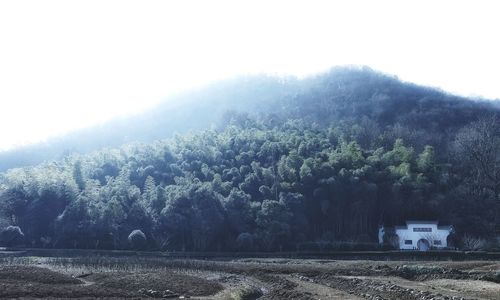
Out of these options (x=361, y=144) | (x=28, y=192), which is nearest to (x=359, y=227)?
(x=361, y=144)

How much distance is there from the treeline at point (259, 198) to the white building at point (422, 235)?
8.02 feet

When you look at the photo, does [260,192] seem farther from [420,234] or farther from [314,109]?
[314,109]

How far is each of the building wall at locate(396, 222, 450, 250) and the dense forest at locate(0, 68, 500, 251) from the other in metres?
1.98

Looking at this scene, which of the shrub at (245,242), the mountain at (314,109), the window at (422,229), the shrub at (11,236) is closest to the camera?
the shrub at (245,242)

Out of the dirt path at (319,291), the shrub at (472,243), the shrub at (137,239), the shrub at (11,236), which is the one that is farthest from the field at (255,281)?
the shrub at (472,243)

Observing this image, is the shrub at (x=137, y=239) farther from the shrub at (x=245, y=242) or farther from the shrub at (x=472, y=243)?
the shrub at (x=472, y=243)

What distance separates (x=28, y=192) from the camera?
2447 inches

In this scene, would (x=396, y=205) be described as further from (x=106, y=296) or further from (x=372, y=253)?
(x=106, y=296)

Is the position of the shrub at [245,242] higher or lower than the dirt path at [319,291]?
higher

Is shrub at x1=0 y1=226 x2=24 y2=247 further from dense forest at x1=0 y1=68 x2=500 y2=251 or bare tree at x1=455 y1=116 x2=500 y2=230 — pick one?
bare tree at x1=455 y1=116 x2=500 y2=230

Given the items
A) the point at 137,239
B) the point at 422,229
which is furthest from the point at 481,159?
the point at 137,239

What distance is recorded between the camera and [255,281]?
3341 centimetres

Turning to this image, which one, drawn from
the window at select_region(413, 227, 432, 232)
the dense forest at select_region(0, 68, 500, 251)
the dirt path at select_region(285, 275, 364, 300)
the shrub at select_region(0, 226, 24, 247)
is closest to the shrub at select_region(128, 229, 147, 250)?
the dense forest at select_region(0, 68, 500, 251)

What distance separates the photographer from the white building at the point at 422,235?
58.1 metres
